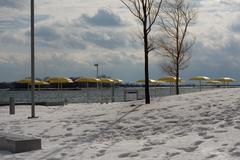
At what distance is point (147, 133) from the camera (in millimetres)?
14109

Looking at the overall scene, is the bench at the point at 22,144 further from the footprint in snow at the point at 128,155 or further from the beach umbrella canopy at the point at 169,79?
the beach umbrella canopy at the point at 169,79

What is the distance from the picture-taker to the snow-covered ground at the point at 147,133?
438 inches

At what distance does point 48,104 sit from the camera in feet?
120

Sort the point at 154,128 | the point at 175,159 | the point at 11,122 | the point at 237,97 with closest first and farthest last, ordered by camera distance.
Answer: the point at 175,159
the point at 154,128
the point at 237,97
the point at 11,122

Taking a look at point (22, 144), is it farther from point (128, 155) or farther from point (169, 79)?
point (169, 79)

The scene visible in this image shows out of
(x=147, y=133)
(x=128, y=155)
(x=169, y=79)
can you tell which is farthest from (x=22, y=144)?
(x=169, y=79)

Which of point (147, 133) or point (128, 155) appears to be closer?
point (128, 155)

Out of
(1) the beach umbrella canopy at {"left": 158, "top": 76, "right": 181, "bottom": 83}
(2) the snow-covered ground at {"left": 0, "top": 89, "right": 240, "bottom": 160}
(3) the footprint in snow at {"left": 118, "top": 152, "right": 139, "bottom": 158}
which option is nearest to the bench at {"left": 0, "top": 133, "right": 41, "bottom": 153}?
(2) the snow-covered ground at {"left": 0, "top": 89, "right": 240, "bottom": 160}

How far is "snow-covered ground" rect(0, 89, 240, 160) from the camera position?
11.1 metres

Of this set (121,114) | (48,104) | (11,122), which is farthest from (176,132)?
(48,104)

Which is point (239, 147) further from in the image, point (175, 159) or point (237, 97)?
point (237, 97)

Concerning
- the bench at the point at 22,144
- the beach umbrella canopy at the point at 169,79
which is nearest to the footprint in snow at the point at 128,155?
the bench at the point at 22,144

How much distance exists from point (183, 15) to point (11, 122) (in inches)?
815

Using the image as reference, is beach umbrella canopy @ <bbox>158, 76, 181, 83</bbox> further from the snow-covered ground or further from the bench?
the bench
